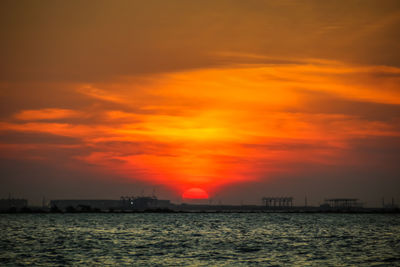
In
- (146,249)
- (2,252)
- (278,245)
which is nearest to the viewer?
(2,252)

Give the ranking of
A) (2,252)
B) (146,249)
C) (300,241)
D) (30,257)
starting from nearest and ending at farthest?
(30,257), (2,252), (146,249), (300,241)

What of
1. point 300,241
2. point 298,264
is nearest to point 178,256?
point 298,264

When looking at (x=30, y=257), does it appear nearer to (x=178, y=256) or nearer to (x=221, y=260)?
(x=178, y=256)

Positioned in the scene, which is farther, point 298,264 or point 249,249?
point 249,249

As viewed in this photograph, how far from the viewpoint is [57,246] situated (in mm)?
65250

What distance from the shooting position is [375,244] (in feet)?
229

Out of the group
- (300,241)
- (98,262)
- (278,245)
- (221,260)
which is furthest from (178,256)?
(300,241)

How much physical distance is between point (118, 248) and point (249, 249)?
51.8 ft

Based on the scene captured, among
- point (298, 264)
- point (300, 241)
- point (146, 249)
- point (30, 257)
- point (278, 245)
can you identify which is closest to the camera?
point (298, 264)

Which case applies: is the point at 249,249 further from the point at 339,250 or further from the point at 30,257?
the point at 30,257

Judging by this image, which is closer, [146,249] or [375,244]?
[146,249]

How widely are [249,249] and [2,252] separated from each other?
28293 millimetres

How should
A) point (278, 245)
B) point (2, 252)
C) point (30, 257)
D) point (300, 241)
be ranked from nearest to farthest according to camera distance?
1. point (30, 257)
2. point (2, 252)
3. point (278, 245)
4. point (300, 241)

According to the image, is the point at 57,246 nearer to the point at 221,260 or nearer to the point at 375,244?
the point at 221,260
